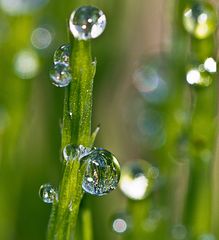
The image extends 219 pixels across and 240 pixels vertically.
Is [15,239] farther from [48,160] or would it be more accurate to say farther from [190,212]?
[190,212]

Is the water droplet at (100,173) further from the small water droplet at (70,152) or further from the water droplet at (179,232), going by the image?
the water droplet at (179,232)

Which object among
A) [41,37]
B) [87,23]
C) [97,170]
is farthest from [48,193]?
[41,37]

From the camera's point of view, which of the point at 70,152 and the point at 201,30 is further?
the point at 201,30

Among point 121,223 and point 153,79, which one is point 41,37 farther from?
point 121,223

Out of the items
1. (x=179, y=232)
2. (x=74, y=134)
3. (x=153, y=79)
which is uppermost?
(x=153, y=79)

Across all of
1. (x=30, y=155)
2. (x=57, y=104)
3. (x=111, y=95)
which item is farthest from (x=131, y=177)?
(x=111, y=95)

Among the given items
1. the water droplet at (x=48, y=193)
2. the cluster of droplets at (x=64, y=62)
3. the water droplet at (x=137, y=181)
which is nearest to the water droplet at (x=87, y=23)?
the cluster of droplets at (x=64, y=62)

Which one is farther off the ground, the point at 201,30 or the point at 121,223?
the point at 201,30
